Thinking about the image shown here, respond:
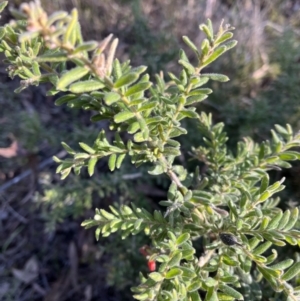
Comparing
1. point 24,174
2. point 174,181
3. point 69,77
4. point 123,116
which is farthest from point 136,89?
point 24,174

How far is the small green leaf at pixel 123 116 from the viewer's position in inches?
39.2

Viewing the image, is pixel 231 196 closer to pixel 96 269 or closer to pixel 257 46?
pixel 96 269

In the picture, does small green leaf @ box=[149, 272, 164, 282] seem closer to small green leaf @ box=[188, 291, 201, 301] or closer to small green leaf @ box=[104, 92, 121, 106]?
small green leaf @ box=[188, 291, 201, 301]

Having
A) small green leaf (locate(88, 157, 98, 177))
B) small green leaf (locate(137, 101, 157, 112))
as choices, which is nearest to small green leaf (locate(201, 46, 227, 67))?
small green leaf (locate(137, 101, 157, 112))

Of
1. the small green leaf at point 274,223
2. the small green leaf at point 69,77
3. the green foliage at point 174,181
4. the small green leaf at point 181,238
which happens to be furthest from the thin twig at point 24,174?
the small green leaf at point 69,77

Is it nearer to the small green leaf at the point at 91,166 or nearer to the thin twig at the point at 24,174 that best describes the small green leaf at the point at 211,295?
the small green leaf at the point at 91,166

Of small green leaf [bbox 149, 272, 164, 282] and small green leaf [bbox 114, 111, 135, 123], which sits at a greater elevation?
small green leaf [bbox 114, 111, 135, 123]

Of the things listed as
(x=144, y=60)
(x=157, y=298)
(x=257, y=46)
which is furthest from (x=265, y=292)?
(x=257, y=46)

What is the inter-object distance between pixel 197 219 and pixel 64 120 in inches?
81.2

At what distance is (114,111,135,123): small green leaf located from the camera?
0.99 m

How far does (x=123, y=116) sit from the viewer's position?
1.01 m

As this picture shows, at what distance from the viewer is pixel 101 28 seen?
127 inches

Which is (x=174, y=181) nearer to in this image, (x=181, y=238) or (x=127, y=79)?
(x=181, y=238)

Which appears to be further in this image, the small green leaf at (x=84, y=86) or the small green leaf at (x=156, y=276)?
the small green leaf at (x=156, y=276)
